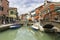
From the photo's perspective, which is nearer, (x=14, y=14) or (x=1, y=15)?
(x=1, y=15)

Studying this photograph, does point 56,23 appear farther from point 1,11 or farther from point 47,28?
point 1,11

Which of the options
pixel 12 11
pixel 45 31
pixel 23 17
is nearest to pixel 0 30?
pixel 45 31

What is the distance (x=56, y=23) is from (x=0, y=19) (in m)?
21.2

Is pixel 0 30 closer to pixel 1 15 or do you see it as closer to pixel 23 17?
pixel 1 15

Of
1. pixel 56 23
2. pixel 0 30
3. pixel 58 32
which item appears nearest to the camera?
pixel 56 23

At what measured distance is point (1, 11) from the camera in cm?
3894

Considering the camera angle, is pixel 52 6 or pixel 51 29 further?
pixel 52 6

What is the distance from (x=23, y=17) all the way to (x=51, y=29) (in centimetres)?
7926

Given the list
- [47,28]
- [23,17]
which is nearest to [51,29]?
[47,28]

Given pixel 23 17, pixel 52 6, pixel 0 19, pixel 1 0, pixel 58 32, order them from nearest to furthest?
1. pixel 58 32
2. pixel 52 6
3. pixel 0 19
4. pixel 1 0
5. pixel 23 17

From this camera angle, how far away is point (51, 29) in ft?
97.9

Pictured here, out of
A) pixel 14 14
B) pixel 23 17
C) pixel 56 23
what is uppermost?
pixel 56 23

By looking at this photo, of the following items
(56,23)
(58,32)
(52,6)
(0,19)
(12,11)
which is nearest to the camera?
(56,23)

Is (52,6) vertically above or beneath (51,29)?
above
